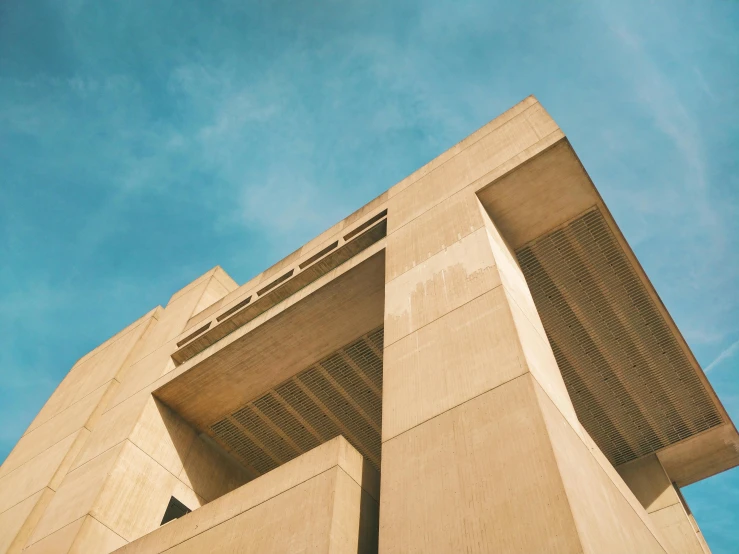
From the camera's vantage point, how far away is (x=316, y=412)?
1348 centimetres

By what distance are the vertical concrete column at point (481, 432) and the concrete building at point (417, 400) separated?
3 centimetres

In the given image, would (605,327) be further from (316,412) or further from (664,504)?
(316,412)

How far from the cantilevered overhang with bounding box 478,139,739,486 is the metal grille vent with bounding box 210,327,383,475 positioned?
12.4ft

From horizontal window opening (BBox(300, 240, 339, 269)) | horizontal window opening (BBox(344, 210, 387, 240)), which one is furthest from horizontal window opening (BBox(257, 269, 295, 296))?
horizontal window opening (BBox(344, 210, 387, 240))

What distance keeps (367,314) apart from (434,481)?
21.7 feet

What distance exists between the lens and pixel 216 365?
13203 millimetres

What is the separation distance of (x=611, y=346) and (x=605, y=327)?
0.50 meters

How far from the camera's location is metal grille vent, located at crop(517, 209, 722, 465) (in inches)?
430

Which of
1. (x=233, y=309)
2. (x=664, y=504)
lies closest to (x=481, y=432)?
(x=664, y=504)

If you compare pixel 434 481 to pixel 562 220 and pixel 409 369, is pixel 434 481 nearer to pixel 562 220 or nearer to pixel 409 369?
pixel 409 369

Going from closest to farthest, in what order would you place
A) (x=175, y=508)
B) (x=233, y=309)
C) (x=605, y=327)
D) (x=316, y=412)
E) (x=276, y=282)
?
(x=605, y=327) → (x=175, y=508) → (x=316, y=412) → (x=276, y=282) → (x=233, y=309)

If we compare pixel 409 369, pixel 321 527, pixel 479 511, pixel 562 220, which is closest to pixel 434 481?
pixel 479 511

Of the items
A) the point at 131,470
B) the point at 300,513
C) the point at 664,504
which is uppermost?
the point at 664,504

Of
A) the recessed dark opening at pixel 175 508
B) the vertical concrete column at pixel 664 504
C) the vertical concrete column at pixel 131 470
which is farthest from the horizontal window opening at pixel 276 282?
the vertical concrete column at pixel 664 504
